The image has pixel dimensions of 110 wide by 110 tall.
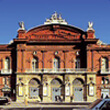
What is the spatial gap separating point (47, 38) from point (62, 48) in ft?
10.4

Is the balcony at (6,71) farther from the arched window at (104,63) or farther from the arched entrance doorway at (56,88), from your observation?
the arched window at (104,63)

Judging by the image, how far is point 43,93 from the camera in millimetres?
43219

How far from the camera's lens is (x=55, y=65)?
45.9 metres

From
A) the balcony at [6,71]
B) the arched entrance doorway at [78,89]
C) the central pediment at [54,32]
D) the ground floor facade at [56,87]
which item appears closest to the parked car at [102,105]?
the ground floor facade at [56,87]

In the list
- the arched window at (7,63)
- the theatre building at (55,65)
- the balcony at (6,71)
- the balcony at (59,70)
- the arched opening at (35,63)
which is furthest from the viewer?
the arched window at (7,63)

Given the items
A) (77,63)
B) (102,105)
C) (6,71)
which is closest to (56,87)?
(77,63)

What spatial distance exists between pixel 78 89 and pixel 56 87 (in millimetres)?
3750

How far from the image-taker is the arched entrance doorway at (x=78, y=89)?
1718 inches

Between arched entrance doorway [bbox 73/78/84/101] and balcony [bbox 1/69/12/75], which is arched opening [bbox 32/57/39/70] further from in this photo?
arched entrance doorway [bbox 73/78/84/101]

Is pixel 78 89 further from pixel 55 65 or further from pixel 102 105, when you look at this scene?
pixel 102 105

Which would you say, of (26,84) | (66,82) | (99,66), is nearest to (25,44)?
(26,84)

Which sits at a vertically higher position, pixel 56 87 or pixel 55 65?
pixel 55 65

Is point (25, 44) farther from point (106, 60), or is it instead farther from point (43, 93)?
point (106, 60)

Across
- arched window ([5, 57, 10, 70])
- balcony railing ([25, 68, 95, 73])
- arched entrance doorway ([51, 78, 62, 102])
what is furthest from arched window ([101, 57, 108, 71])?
arched window ([5, 57, 10, 70])
